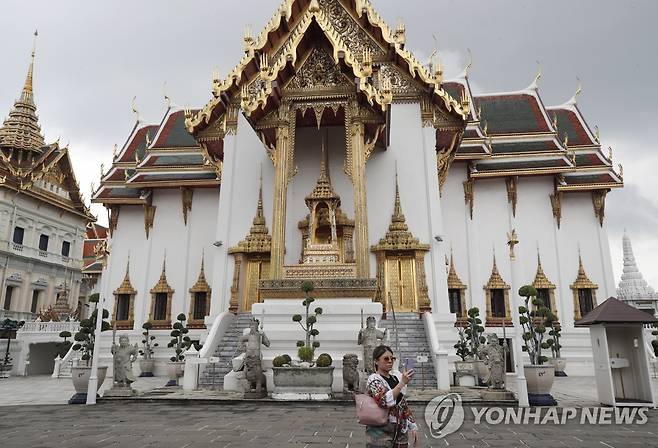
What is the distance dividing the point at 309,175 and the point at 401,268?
3.19 m

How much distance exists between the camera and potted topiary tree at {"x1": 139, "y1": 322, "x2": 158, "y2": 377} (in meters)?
13.3

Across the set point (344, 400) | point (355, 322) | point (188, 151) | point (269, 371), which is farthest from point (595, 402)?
point (188, 151)

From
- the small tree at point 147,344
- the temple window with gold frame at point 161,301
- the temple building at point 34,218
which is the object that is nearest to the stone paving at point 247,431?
the small tree at point 147,344

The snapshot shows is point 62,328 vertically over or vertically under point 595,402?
over

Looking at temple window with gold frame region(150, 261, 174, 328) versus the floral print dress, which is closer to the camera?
the floral print dress

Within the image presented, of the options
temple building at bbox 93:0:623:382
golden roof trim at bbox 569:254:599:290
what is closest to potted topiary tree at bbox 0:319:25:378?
temple building at bbox 93:0:623:382

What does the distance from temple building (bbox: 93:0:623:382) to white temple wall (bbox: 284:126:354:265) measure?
35 mm

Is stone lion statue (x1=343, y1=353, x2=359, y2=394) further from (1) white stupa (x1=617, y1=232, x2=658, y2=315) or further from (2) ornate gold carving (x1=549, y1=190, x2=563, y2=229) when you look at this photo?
(1) white stupa (x1=617, y1=232, x2=658, y2=315)

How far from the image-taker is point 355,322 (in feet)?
29.8

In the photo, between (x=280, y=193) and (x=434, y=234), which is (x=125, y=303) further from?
(x=434, y=234)

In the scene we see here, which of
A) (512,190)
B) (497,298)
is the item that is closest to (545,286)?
(497,298)

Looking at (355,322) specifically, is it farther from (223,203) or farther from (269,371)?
(223,203)

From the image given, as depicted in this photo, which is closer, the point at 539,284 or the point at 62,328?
the point at 539,284

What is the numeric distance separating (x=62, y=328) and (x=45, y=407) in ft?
32.8
